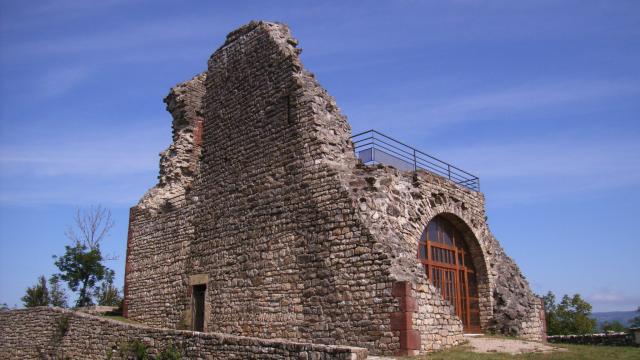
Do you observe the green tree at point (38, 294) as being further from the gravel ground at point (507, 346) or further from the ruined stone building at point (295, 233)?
the gravel ground at point (507, 346)

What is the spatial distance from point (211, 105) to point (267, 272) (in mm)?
6363

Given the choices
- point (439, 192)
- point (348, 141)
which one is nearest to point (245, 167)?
point (348, 141)

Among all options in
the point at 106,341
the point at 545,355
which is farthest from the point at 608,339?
the point at 106,341

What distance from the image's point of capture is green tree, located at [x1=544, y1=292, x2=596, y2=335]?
2807cm

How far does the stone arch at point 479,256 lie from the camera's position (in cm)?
1650

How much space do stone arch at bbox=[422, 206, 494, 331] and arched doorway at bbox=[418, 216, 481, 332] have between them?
0.11 m

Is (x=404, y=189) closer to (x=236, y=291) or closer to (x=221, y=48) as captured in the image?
(x=236, y=291)

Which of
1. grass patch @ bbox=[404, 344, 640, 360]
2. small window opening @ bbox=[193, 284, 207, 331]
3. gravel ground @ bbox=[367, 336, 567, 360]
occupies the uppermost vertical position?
small window opening @ bbox=[193, 284, 207, 331]

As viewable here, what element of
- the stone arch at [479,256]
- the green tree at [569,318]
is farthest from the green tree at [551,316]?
the stone arch at [479,256]

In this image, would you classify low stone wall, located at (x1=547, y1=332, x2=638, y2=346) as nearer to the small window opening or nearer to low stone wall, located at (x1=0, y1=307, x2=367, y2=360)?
low stone wall, located at (x1=0, y1=307, x2=367, y2=360)

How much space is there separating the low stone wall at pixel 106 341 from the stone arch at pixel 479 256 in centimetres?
757

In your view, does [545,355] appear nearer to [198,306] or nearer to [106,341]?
[198,306]

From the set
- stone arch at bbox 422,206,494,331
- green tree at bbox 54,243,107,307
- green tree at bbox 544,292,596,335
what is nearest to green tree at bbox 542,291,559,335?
green tree at bbox 544,292,596,335

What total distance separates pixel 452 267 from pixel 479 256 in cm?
144
